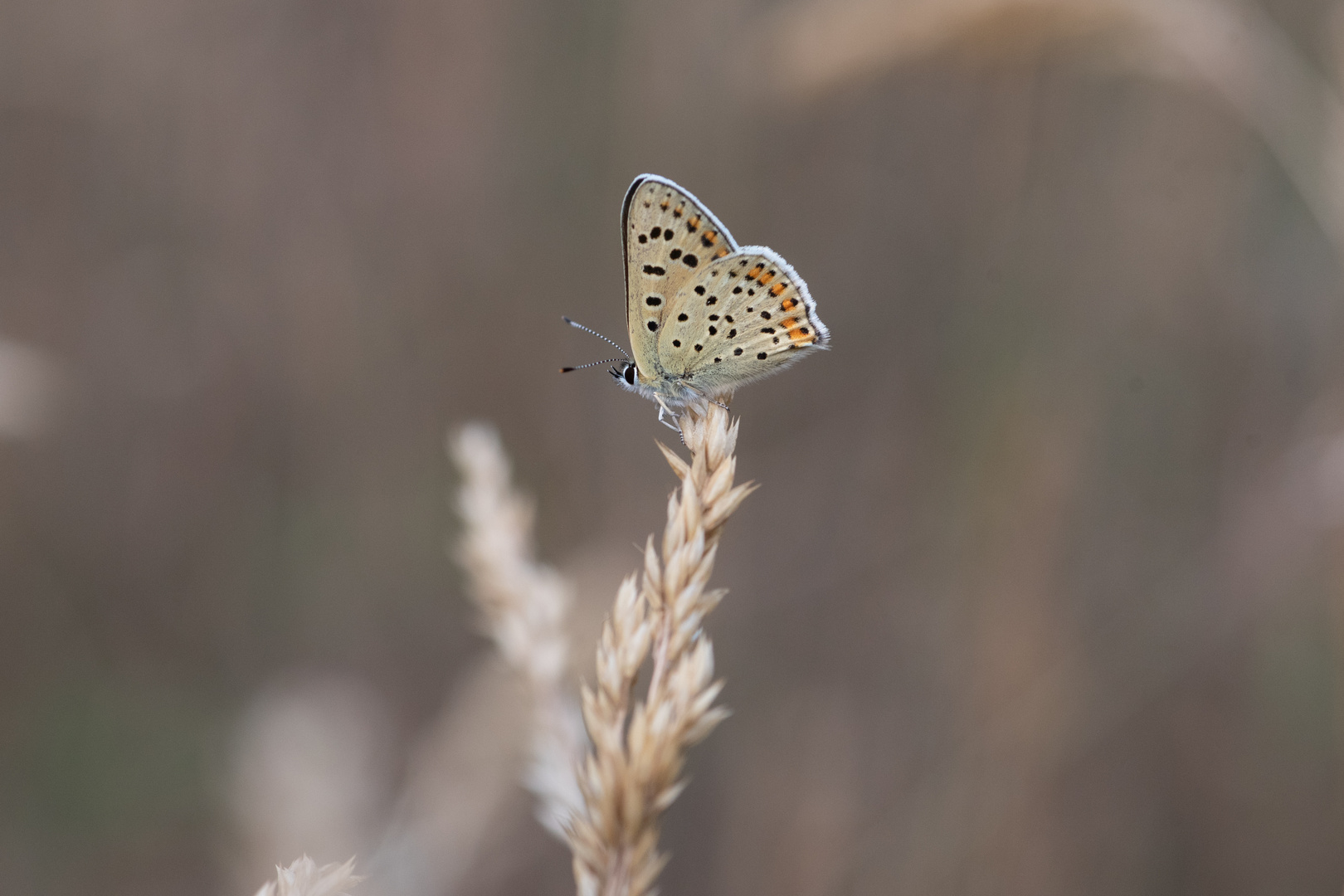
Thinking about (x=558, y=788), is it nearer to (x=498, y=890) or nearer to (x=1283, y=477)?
(x=1283, y=477)

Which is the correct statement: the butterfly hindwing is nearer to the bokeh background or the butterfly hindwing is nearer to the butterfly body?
the butterfly body

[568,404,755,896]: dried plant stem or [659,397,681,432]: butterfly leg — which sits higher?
[659,397,681,432]: butterfly leg

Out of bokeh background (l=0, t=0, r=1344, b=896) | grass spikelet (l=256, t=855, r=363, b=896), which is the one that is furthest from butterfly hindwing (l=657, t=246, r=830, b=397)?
grass spikelet (l=256, t=855, r=363, b=896)

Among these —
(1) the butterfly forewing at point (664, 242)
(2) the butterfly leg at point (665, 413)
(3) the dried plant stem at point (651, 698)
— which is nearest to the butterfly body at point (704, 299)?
(1) the butterfly forewing at point (664, 242)

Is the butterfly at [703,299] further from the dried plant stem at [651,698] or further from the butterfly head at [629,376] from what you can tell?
the dried plant stem at [651,698]

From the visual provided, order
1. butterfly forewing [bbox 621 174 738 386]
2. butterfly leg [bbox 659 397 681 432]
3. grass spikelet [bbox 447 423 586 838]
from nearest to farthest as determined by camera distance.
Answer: grass spikelet [bbox 447 423 586 838] < butterfly forewing [bbox 621 174 738 386] < butterfly leg [bbox 659 397 681 432]

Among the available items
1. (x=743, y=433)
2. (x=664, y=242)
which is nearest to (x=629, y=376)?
(x=664, y=242)

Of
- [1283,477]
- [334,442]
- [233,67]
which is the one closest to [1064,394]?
[1283,477]
